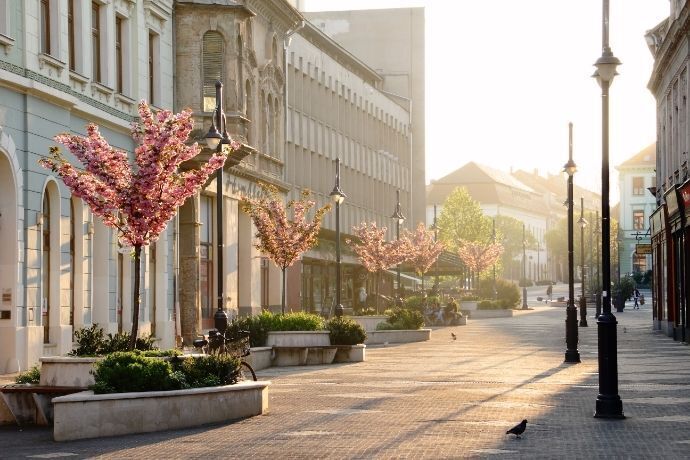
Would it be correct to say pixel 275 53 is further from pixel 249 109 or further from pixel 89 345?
pixel 89 345

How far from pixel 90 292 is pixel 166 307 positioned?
22.3 ft

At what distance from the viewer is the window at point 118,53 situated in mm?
37219

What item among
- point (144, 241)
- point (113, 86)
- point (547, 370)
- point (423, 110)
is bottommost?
point (547, 370)

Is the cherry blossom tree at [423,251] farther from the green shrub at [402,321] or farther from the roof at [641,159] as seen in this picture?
the roof at [641,159]

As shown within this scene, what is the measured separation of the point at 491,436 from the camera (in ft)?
54.1

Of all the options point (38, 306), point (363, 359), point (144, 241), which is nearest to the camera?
point (144, 241)

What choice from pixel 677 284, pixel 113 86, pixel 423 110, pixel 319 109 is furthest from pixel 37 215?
pixel 423 110

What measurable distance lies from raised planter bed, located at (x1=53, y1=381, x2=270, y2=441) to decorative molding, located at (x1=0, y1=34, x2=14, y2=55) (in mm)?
11448

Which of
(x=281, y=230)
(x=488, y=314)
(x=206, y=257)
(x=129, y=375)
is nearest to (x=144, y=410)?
(x=129, y=375)

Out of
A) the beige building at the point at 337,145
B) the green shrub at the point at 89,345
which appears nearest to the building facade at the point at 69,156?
the green shrub at the point at 89,345

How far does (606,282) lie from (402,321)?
92.0 ft

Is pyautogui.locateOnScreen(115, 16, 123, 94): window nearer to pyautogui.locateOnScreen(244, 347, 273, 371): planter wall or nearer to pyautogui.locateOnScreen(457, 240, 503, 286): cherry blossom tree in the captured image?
pyautogui.locateOnScreen(244, 347, 273, 371): planter wall

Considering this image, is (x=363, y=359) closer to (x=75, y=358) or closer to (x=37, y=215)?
(x=37, y=215)

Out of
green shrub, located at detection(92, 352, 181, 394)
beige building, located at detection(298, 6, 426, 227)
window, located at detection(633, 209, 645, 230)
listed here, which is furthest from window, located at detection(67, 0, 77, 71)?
window, located at detection(633, 209, 645, 230)
